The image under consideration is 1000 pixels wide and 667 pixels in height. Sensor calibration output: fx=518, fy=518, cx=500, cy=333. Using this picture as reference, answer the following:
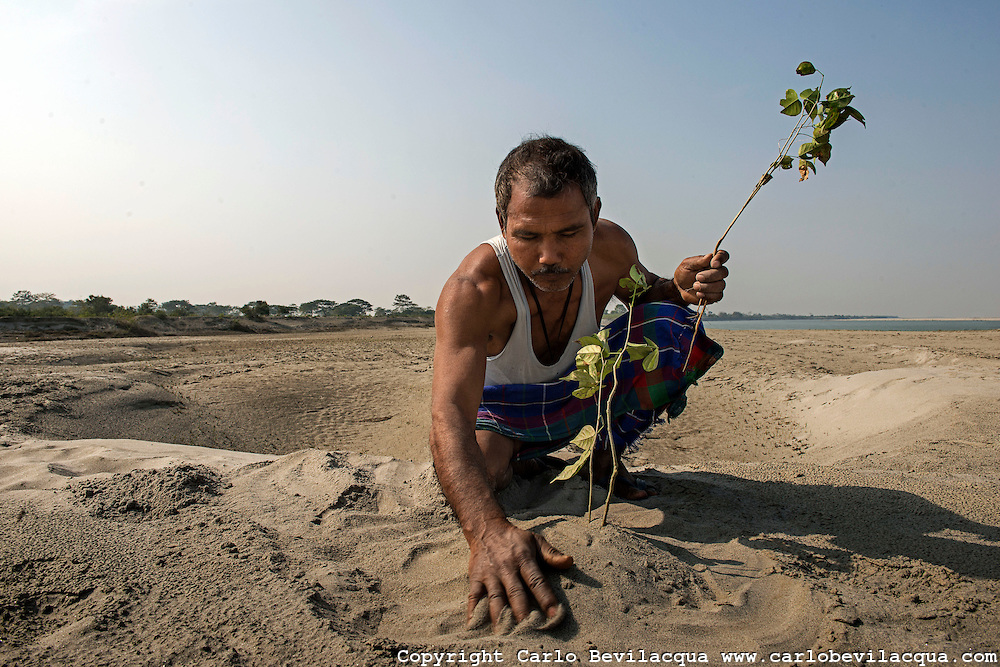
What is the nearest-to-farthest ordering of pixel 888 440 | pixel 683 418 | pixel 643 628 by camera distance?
pixel 643 628 < pixel 888 440 < pixel 683 418

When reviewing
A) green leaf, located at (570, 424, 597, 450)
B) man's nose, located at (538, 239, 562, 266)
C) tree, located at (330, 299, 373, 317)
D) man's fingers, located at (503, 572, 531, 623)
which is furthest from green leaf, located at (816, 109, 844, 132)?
tree, located at (330, 299, 373, 317)

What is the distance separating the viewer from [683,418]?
4.92m

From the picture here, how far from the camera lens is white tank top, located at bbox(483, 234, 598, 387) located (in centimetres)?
219

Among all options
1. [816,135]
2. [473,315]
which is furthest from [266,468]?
[816,135]

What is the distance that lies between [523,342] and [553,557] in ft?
3.42

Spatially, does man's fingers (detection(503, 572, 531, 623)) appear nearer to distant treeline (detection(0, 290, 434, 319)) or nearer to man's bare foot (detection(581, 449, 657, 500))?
man's bare foot (detection(581, 449, 657, 500))

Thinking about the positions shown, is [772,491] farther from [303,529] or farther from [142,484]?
[142,484]

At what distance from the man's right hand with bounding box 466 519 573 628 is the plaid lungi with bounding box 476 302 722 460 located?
0.94 metres

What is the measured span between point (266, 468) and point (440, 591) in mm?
1396

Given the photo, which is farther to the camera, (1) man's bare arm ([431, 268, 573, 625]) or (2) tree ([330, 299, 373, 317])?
(2) tree ([330, 299, 373, 317])

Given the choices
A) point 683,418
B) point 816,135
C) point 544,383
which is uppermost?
point 816,135

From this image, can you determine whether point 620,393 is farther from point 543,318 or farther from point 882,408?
point 882,408

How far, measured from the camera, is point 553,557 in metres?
1.39

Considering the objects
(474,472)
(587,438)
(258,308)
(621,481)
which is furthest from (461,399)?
(258,308)
